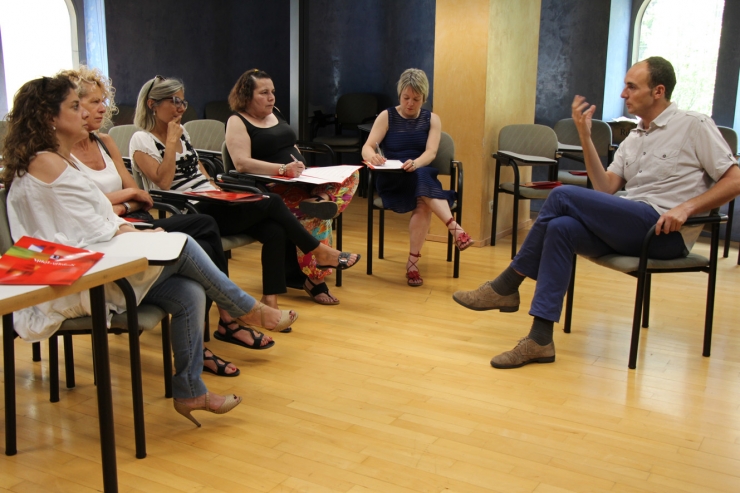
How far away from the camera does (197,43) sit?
309 inches

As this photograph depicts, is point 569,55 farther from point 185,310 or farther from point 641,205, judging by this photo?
point 185,310

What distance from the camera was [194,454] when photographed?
2.29m

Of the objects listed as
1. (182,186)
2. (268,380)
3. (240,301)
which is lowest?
(268,380)

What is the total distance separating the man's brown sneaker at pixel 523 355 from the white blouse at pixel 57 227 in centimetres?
156

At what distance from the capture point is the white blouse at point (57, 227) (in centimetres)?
214

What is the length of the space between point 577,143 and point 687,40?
1.58 m

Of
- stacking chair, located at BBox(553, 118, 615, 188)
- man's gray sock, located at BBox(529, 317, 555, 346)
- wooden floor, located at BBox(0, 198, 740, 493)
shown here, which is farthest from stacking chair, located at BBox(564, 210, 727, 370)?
stacking chair, located at BBox(553, 118, 615, 188)

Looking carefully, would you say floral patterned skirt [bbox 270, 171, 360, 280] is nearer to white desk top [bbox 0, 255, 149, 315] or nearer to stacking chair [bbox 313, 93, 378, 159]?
white desk top [bbox 0, 255, 149, 315]

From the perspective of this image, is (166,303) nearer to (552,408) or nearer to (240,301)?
(240,301)

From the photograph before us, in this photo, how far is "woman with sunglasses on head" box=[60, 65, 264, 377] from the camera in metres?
2.95

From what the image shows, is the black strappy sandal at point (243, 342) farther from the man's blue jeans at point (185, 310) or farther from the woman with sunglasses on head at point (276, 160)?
the man's blue jeans at point (185, 310)

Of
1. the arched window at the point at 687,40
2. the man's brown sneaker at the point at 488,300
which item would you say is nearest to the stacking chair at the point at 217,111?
the arched window at the point at 687,40

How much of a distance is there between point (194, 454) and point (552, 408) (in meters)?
1.32

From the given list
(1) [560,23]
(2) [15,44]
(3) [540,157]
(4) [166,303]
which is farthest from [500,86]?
(2) [15,44]
